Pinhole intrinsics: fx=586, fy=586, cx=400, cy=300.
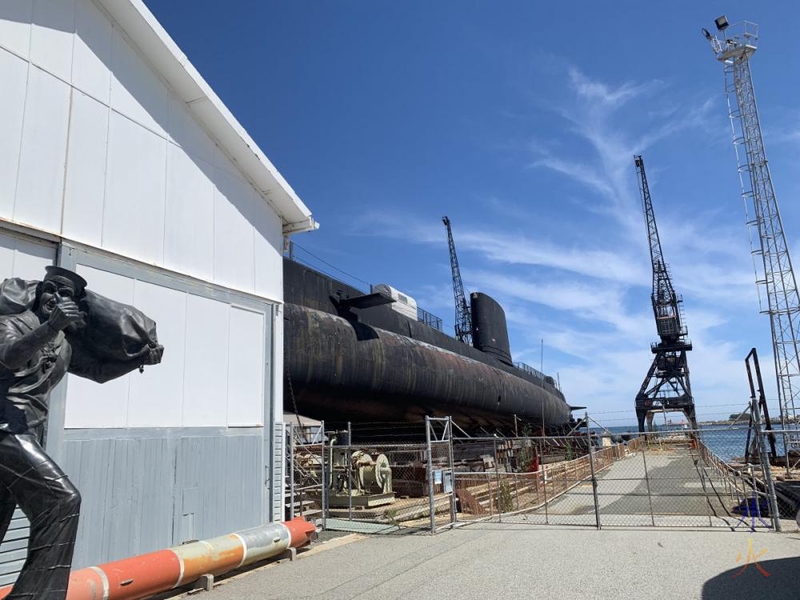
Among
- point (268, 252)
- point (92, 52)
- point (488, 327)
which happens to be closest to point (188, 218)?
point (268, 252)

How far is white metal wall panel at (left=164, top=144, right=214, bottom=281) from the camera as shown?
327 inches

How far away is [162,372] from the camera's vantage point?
781 centimetres

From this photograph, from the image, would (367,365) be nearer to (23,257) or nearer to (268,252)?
(268,252)

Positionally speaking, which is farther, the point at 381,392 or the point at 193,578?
the point at 381,392

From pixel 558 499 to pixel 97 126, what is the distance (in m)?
15.7

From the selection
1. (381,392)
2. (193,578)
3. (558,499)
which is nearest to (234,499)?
(193,578)

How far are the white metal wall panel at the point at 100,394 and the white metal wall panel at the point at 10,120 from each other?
3.54ft

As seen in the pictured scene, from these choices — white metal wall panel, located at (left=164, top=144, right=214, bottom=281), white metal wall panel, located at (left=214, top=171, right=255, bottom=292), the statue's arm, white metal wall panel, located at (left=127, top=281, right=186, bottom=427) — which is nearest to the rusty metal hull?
white metal wall panel, located at (left=214, top=171, right=255, bottom=292)

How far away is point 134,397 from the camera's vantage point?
7.39m

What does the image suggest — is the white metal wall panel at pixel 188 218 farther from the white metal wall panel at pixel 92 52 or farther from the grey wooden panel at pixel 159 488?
the grey wooden panel at pixel 159 488

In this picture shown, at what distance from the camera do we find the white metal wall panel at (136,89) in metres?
7.82

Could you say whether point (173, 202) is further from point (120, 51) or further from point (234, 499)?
point (234, 499)

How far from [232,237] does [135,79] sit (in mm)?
2652

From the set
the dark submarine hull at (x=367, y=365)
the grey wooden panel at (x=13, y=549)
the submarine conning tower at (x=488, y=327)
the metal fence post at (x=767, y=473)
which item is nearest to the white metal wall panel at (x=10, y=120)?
the grey wooden panel at (x=13, y=549)
